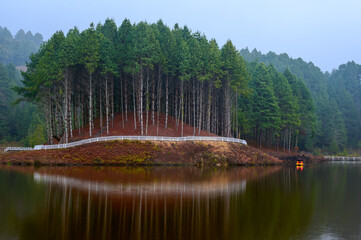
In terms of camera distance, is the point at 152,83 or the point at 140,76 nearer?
the point at 140,76

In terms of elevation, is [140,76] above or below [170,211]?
above

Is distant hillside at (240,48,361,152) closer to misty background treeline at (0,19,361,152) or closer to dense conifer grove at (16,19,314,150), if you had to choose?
misty background treeline at (0,19,361,152)

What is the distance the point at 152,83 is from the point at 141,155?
17232mm

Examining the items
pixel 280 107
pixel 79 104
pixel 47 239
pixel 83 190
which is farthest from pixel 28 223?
pixel 280 107

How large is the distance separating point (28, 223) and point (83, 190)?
340 inches

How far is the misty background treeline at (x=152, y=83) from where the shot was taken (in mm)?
54594

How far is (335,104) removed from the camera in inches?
4146

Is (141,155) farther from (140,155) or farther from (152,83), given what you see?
(152,83)

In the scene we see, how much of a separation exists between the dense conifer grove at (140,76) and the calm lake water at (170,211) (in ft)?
93.5

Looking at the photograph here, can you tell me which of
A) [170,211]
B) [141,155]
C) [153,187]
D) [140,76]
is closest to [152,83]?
[140,76]

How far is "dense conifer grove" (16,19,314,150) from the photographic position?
5409cm

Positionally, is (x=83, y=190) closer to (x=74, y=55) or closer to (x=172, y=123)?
(x=74, y=55)

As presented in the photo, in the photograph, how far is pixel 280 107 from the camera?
260 feet

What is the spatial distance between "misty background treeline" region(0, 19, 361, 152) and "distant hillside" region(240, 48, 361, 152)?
36.3ft
